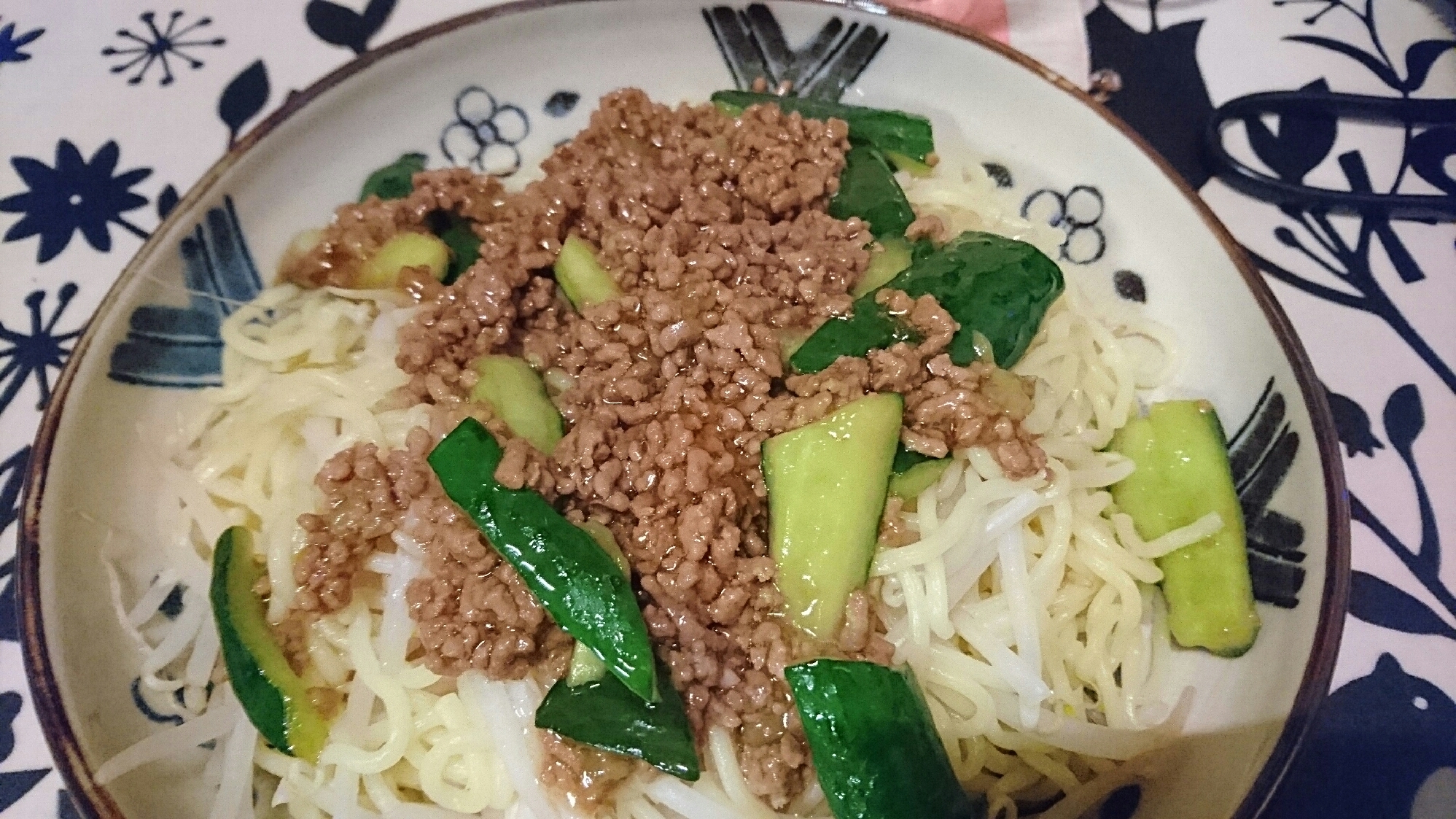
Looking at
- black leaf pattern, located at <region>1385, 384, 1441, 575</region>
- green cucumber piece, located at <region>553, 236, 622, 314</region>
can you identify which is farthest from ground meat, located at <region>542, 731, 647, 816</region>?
black leaf pattern, located at <region>1385, 384, 1441, 575</region>

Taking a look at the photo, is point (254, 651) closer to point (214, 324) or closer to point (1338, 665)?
point (214, 324)

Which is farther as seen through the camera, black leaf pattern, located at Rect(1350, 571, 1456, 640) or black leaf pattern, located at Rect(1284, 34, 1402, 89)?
black leaf pattern, located at Rect(1284, 34, 1402, 89)

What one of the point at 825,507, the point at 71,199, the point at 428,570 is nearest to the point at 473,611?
the point at 428,570

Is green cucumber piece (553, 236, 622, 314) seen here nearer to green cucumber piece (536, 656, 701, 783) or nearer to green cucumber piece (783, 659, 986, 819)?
green cucumber piece (536, 656, 701, 783)

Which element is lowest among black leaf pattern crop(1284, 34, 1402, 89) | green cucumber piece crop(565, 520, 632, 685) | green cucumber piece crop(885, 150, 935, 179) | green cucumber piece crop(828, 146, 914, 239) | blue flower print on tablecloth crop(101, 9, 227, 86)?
green cucumber piece crop(565, 520, 632, 685)

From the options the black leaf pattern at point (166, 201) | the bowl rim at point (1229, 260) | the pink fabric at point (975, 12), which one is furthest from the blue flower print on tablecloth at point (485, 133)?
the pink fabric at point (975, 12)

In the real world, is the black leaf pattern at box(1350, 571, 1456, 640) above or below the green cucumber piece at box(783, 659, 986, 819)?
above

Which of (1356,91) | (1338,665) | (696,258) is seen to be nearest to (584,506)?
(696,258)
